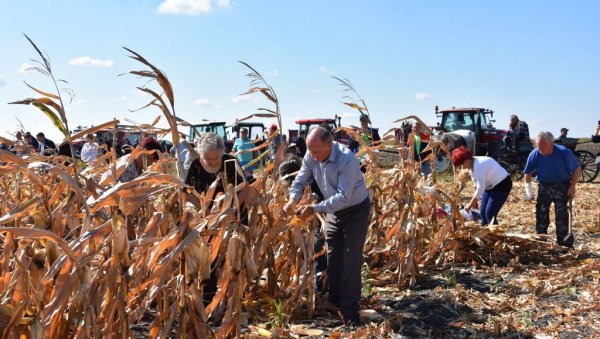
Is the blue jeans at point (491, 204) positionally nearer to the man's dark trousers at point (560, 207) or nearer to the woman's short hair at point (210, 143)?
the man's dark trousers at point (560, 207)

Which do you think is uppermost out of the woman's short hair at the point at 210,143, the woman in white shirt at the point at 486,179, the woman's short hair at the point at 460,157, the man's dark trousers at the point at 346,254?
the woman's short hair at the point at 210,143

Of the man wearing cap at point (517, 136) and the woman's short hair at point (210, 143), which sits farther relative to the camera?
the man wearing cap at point (517, 136)

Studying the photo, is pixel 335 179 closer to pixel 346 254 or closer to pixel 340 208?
pixel 340 208

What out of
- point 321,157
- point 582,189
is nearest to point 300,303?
point 321,157

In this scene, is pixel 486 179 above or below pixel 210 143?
below

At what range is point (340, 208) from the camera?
4059 millimetres

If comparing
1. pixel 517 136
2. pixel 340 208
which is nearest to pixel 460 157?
pixel 340 208

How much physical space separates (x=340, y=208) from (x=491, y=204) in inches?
120

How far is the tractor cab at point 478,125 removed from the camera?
16.6m

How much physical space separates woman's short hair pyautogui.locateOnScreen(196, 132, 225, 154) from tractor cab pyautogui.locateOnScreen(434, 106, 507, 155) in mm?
13060

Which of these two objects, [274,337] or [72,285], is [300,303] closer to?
[274,337]

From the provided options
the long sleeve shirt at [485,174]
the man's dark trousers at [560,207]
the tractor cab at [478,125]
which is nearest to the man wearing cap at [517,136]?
the tractor cab at [478,125]

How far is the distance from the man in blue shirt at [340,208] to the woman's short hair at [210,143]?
597 millimetres

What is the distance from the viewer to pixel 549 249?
5.92 metres
